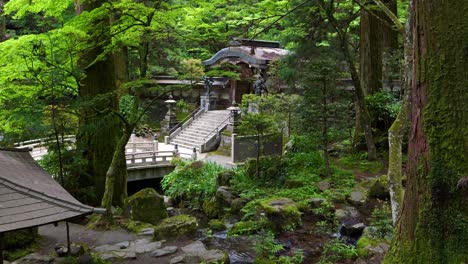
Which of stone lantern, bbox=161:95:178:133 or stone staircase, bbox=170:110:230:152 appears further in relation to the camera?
stone lantern, bbox=161:95:178:133

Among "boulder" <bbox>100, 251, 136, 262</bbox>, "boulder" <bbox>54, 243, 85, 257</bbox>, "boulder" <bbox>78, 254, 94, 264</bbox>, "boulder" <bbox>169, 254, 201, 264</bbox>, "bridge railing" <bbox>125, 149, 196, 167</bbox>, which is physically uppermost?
"bridge railing" <bbox>125, 149, 196, 167</bbox>

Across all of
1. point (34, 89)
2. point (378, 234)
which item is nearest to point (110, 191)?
point (34, 89)

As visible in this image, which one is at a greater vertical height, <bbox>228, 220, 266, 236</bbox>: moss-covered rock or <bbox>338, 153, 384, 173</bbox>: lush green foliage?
<bbox>338, 153, 384, 173</bbox>: lush green foliage

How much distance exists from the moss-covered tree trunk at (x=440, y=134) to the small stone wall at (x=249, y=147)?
11394 millimetres

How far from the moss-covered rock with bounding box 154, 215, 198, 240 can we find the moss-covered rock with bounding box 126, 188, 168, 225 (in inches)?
38.7

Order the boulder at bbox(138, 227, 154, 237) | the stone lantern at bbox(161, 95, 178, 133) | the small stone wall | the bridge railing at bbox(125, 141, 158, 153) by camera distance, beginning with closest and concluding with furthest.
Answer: the boulder at bbox(138, 227, 154, 237), the small stone wall, the bridge railing at bbox(125, 141, 158, 153), the stone lantern at bbox(161, 95, 178, 133)

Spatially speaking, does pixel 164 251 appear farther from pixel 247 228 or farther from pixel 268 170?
pixel 268 170

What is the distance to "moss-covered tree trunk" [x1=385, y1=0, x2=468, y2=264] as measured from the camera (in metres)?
3.56

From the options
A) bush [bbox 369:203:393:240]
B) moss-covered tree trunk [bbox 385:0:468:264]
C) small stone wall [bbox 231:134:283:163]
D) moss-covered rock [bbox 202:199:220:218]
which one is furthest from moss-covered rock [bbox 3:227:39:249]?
small stone wall [bbox 231:134:283:163]

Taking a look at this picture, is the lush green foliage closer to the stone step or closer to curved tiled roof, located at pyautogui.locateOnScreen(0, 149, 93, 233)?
curved tiled roof, located at pyautogui.locateOnScreen(0, 149, 93, 233)

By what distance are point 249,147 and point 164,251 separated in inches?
A: 359

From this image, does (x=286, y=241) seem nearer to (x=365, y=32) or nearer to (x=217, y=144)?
(x=365, y=32)

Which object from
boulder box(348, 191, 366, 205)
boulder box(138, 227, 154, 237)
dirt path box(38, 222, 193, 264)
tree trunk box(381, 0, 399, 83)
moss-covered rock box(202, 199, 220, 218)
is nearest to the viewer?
dirt path box(38, 222, 193, 264)

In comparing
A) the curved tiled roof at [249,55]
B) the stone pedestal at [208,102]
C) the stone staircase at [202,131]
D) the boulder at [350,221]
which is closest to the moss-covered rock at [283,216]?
the boulder at [350,221]
